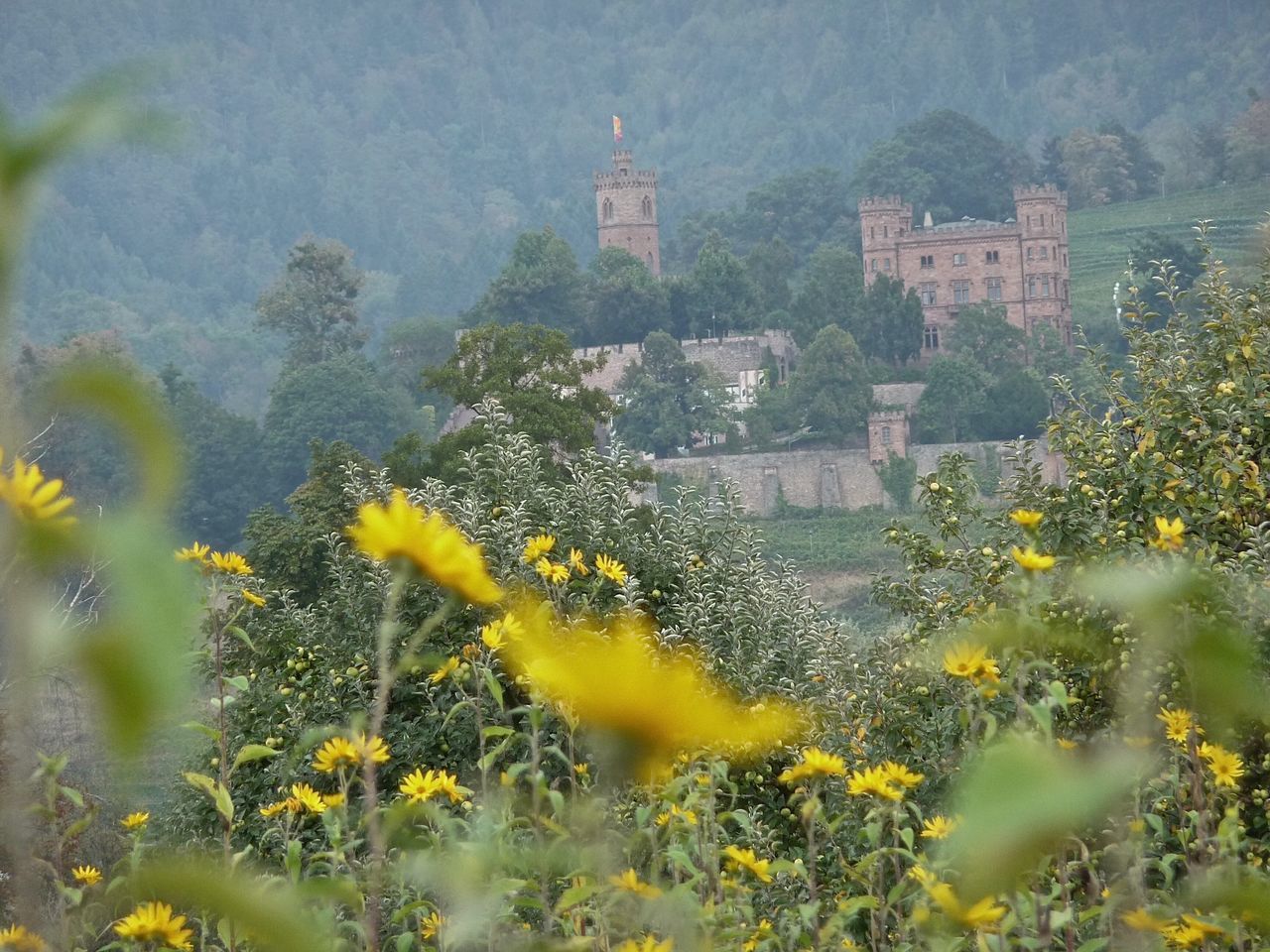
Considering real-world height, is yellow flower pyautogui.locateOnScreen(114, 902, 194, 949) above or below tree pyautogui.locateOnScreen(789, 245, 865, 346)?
above

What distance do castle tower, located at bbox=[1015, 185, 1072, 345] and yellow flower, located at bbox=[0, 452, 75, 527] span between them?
55540 mm

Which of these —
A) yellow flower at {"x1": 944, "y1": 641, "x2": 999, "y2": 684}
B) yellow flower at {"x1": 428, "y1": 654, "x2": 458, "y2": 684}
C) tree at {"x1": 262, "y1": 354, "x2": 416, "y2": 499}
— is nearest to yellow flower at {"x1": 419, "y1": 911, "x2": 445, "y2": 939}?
yellow flower at {"x1": 428, "y1": 654, "x2": 458, "y2": 684}

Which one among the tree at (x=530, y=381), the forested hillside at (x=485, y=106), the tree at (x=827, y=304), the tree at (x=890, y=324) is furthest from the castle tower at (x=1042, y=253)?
the tree at (x=530, y=381)

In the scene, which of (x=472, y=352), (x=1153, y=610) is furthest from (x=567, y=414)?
(x=1153, y=610)

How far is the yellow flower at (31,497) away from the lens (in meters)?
0.63

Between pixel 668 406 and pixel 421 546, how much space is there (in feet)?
147

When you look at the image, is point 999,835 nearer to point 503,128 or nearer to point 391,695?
point 391,695

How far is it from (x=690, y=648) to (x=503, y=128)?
117 metres

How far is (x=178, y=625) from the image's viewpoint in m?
0.52

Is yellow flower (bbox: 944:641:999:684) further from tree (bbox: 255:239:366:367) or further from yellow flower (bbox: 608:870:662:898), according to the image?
tree (bbox: 255:239:366:367)

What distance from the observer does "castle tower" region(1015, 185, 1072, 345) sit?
54.9m

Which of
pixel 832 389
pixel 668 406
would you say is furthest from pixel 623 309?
pixel 832 389

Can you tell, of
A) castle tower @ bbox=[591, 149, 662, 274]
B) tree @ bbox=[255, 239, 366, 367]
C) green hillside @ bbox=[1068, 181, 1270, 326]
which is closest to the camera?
tree @ bbox=[255, 239, 366, 367]

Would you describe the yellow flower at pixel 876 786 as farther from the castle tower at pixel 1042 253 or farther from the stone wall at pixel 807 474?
the castle tower at pixel 1042 253
